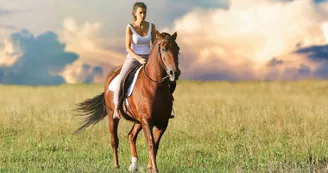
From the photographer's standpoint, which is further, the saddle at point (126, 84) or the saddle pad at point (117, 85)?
the saddle at point (126, 84)

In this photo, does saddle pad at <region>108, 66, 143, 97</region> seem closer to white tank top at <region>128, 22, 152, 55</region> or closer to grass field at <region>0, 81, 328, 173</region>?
white tank top at <region>128, 22, 152, 55</region>

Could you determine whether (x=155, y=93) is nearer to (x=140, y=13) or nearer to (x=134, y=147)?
(x=140, y=13)

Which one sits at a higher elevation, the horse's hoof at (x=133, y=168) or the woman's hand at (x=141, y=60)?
the woman's hand at (x=141, y=60)

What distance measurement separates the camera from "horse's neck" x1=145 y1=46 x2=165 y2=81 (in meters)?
9.79

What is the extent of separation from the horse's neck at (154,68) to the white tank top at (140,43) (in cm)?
75

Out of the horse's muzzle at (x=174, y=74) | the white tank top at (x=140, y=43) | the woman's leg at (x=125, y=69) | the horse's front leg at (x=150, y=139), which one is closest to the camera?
the horse's muzzle at (x=174, y=74)

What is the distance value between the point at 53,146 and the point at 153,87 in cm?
523

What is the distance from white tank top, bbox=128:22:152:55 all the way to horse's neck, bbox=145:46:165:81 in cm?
75

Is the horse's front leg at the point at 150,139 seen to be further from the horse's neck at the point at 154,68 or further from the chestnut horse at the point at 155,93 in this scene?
the horse's neck at the point at 154,68

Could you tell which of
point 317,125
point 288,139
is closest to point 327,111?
point 317,125

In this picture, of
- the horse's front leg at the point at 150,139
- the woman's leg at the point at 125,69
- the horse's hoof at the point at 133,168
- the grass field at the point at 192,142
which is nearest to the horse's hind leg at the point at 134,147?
the horse's hoof at the point at 133,168

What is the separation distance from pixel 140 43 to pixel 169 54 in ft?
5.35

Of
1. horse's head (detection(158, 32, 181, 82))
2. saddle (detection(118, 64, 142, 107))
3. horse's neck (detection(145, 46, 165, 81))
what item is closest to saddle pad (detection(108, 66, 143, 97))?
saddle (detection(118, 64, 142, 107))

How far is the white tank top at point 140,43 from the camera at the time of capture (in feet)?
35.3
